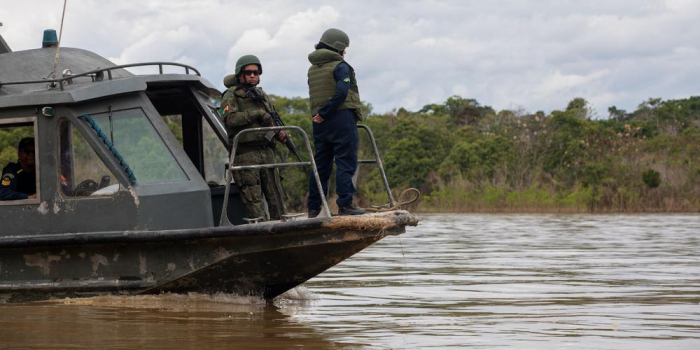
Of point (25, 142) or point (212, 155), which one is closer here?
point (25, 142)

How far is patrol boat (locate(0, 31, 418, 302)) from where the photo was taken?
28.9ft

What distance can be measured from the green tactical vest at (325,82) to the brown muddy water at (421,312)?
1.70 m

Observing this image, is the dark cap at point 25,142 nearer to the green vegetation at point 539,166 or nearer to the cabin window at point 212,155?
the cabin window at point 212,155

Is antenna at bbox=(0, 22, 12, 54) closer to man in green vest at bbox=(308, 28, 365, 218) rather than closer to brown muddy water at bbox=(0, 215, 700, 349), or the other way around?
brown muddy water at bbox=(0, 215, 700, 349)

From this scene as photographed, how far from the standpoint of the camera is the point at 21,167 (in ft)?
31.2

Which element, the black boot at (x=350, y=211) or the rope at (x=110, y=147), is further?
the black boot at (x=350, y=211)

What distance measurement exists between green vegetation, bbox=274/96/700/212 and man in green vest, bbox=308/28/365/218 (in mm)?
25658

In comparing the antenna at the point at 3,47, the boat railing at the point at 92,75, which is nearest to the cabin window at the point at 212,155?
the boat railing at the point at 92,75

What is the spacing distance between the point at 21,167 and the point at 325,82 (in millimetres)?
2704

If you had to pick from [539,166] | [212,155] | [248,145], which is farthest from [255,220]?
[539,166]

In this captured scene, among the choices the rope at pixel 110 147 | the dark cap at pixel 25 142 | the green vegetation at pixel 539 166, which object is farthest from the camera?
the green vegetation at pixel 539 166

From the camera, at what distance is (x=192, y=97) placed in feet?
33.8

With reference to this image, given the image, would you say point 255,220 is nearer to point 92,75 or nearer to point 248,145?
point 248,145

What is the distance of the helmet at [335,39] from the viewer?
9078mm
